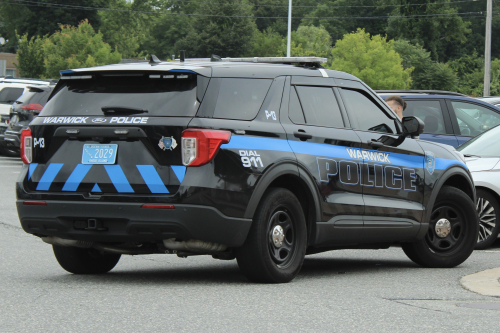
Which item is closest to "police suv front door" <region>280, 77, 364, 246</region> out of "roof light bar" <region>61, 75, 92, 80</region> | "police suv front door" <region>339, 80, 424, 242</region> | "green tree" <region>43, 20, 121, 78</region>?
"police suv front door" <region>339, 80, 424, 242</region>

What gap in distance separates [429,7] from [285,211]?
87.3 m

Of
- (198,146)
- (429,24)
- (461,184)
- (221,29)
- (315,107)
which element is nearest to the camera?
(198,146)

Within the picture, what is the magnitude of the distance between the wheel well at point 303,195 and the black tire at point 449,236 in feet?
5.86

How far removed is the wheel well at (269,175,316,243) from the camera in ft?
23.1

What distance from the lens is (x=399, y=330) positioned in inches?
199

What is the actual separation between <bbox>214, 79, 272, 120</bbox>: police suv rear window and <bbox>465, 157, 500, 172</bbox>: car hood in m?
4.41

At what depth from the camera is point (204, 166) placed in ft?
20.5

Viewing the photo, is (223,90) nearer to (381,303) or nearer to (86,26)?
(381,303)

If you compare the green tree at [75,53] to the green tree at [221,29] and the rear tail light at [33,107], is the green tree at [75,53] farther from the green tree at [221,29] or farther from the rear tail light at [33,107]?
the green tree at [221,29]

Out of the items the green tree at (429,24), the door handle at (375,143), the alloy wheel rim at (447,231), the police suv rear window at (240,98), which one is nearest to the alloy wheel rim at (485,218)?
the alloy wheel rim at (447,231)

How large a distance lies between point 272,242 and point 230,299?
3.01ft

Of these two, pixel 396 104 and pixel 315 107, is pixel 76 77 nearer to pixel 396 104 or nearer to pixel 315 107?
pixel 315 107

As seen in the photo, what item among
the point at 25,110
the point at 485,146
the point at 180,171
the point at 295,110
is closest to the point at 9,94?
the point at 25,110

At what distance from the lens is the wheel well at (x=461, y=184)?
8977 mm
